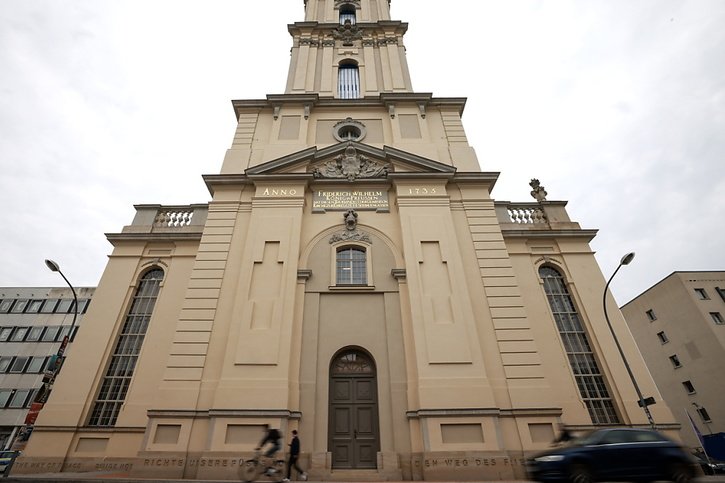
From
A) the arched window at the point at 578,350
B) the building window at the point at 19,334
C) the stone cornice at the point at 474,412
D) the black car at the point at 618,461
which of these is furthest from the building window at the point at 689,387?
the building window at the point at 19,334

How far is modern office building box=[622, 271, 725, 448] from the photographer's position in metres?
28.0

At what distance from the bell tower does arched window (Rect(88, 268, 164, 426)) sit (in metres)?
13.4

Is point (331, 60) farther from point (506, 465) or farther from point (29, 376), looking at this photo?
point (29, 376)

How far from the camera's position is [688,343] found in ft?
99.9

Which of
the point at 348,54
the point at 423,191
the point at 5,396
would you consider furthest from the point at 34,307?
the point at 423,191

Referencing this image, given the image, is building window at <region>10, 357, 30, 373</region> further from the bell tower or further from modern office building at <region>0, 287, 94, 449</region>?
the bell tower

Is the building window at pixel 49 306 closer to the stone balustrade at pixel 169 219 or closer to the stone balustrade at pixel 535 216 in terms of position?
the stone balustrade at pixel 169 219

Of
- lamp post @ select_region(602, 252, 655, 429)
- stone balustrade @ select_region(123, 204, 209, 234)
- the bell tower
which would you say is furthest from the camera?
the bell tower

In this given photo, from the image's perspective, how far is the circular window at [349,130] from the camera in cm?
2033

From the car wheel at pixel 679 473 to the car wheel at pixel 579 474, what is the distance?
174 centimetres

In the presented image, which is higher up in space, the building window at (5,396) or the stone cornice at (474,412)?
the building window at (5,396)

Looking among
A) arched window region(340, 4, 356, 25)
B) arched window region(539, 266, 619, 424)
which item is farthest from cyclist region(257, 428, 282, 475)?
arched window region(340, 4, 356, 25)

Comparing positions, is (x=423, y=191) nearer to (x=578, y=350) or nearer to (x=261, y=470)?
(x=578, y=350)

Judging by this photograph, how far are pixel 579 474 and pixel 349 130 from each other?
57.7 ft
